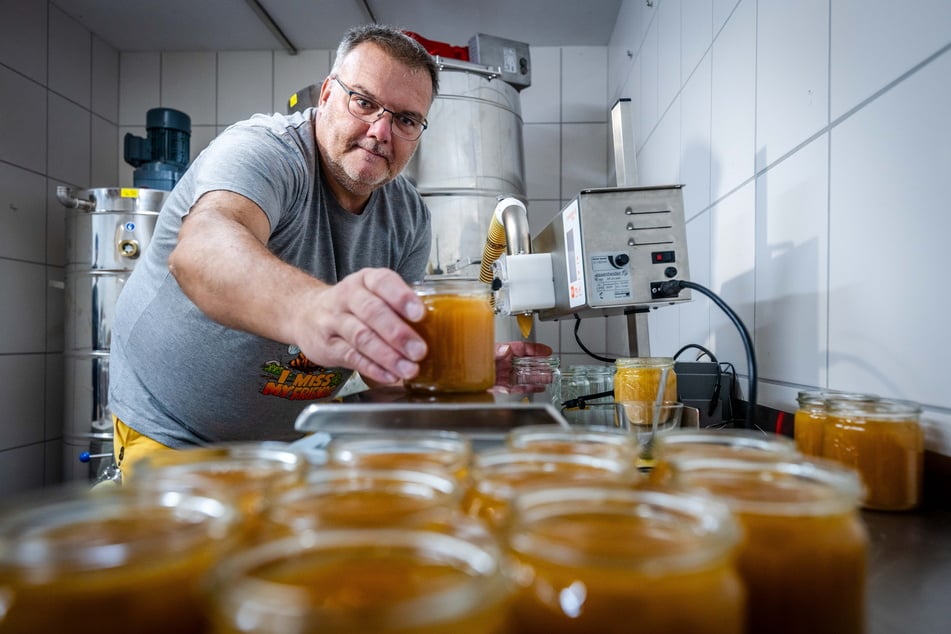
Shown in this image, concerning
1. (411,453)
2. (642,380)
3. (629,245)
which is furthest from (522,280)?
(411,453)

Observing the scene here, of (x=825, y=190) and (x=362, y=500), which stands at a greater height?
(x=825, y=190)

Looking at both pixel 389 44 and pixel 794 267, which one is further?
pixel 389 44

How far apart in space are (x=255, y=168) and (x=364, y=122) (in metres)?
0.36

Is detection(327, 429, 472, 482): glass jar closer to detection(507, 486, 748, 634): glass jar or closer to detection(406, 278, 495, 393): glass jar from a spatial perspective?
detection(507, 486, 748, 634): glass jar

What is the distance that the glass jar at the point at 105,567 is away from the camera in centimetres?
22

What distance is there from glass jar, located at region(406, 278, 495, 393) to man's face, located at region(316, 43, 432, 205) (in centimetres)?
76

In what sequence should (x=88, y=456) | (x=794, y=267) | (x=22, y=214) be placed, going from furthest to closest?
(x=22, y=214)
(x=88, y=456)
(x=794, y=267)

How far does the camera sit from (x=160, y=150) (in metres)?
2.62

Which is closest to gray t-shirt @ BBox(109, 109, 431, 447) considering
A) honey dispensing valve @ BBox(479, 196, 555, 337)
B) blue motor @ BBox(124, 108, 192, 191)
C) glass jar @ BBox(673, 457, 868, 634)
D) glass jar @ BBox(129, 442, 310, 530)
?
honey dispensing valve @ BBox(479, 196, 555, 337)

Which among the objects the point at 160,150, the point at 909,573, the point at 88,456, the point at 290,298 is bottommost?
the point at 88,456

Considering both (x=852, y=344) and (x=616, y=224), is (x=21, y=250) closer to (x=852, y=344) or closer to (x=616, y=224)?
(x=616, y=224)

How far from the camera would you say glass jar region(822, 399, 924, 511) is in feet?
1.97

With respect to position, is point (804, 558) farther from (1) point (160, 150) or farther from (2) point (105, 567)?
(1) point (160, 150)

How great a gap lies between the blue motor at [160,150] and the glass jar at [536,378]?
205 centimetres
